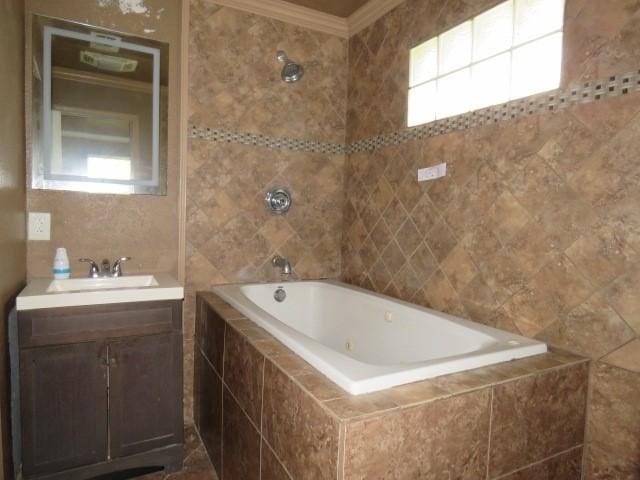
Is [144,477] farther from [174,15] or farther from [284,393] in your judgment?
[174,15]

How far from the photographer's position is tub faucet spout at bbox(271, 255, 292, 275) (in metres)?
2.46

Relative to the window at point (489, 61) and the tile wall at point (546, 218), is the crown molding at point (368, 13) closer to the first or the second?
the tile wall at point (546, 218)

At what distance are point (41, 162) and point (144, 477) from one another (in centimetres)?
165

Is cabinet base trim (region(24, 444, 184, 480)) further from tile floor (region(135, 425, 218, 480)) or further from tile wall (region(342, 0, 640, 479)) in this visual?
tile wall (region(342, 0, 640, 479))

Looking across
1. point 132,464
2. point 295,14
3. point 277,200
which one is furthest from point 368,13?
point 132,464

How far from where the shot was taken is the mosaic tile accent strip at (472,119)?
50.7 inches

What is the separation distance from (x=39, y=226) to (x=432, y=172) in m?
2.07

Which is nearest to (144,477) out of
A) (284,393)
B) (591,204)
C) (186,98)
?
(284,393)

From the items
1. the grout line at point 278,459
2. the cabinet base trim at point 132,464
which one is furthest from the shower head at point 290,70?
the cabinet base trim at point 132,464

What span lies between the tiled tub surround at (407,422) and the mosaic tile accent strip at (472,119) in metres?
0.93

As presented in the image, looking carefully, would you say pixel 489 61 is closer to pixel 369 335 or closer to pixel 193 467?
pixel 369 335

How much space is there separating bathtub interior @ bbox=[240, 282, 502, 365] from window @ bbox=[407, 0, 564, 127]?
1.03 meters

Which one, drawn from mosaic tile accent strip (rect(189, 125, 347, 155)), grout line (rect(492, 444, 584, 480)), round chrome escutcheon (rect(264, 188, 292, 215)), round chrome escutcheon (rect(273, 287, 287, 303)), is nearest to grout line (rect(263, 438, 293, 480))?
grout line (rect(492, 444, 584, 480))

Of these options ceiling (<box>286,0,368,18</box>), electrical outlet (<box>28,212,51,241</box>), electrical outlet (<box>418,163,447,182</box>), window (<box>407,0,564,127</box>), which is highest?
ceiling (<box>286,0,368,18</box>)
